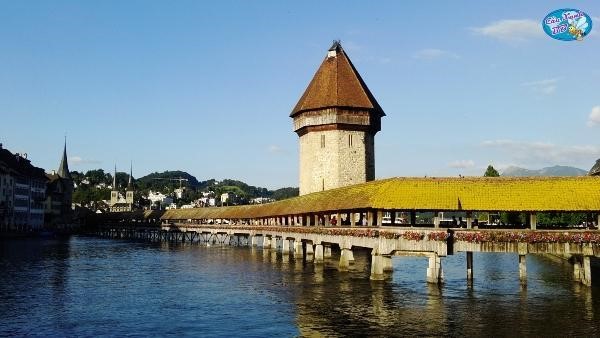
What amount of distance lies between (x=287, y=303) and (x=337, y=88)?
3996 centimetres

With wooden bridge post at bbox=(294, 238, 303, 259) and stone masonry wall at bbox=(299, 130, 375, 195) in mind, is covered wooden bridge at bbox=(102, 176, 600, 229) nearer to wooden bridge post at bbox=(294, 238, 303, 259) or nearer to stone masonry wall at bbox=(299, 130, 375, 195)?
wooden bridge post at bbox=(294, 238, 303, 259)

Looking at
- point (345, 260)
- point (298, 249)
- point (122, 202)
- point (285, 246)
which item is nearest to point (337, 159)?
point (285, 246)

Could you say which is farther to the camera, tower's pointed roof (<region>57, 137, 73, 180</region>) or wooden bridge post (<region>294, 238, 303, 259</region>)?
tower's pointed roof (<region>57, 137, 73, 180</region>)

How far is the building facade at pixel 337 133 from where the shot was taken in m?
60.1

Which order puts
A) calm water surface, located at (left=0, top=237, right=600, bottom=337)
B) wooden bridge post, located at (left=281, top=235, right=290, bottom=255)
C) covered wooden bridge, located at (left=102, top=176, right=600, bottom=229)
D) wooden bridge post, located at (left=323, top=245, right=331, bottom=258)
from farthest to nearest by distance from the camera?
wooden bridge post, located at (left=281, top=235, right=290, bottom=255) < wooden bridge post, located at (left=323, top=245, right=331, bottom=258) < covered wooden bridge, located at (left=102, top=176, right=600, bottom=229) < calm water surface, located at (left=0, top=237, right=600, bottom=337)

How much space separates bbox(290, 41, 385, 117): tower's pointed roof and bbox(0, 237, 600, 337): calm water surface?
2508 centimetres

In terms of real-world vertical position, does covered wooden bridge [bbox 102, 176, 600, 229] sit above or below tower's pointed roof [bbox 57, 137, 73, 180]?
below

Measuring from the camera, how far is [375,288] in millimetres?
27891

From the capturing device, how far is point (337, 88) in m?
62.0

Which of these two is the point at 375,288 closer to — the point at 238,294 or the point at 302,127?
the point at 238,294

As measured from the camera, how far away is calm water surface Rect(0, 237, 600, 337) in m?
19.5

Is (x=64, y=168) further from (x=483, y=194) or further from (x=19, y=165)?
(x=483, y=194)

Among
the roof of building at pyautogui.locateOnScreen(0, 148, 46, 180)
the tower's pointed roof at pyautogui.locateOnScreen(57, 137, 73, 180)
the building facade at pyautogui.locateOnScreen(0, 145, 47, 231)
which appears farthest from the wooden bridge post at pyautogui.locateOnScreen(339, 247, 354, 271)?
the tower's pointed roof at pyautogui.locateOnScreen(57, 137, 73, 180)

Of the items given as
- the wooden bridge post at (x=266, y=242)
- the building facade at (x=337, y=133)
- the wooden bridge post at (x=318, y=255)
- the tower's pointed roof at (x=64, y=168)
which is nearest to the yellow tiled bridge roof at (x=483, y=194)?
the wooden bridge post at (x=318, y=255)
